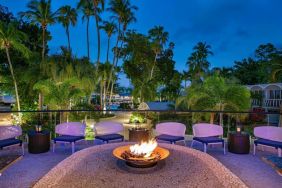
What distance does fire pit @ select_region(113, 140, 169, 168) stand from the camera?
334 centimetres

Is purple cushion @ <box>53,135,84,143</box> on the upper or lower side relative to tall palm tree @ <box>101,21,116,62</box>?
lower

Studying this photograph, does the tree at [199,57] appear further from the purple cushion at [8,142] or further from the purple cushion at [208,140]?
the purple cushion at [8,142]

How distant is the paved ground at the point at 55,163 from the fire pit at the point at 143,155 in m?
1.36

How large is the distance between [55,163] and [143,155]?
6.95 feet

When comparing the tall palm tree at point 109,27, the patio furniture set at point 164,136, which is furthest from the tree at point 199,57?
the patio furniture set at point 164,136

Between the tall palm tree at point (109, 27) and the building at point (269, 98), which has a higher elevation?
the tall palm tree at point (109, 27)

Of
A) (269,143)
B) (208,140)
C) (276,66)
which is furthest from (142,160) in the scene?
(276,66)

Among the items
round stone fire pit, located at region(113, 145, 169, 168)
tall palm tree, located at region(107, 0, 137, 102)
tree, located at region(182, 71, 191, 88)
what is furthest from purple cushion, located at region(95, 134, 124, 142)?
tree, located at region(182, 71, 191, 88)

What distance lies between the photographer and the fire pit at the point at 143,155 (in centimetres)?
334

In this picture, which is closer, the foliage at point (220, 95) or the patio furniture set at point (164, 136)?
the patio furniture set at point (164, 136)

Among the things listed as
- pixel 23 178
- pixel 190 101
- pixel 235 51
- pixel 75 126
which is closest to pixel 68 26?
pixel 190 101

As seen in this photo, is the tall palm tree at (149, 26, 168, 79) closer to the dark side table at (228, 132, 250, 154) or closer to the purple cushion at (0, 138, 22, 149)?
the dark side table at (228, 132, 250, 154)

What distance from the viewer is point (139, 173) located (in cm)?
322

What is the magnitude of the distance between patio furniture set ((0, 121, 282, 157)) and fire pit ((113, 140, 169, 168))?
1.74m
